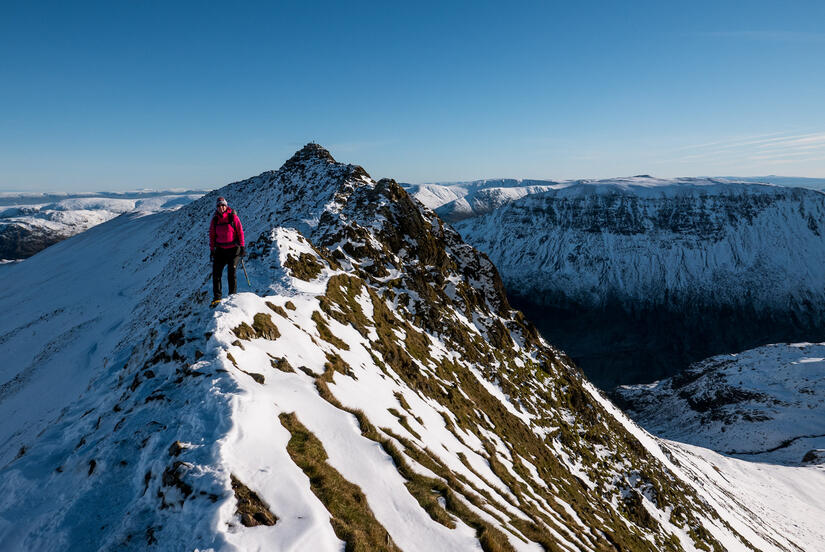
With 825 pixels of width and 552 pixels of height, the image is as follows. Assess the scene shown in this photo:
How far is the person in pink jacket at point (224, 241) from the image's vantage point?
1591cm

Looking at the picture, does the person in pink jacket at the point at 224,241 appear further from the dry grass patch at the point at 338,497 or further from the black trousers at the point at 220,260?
the dry grass patch at the point at 338,497

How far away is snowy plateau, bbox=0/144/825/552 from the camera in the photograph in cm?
700

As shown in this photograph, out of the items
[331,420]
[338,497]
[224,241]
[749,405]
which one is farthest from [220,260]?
[749,405]

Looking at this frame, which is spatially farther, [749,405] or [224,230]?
[749,405]

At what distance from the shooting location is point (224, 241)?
16078 mm

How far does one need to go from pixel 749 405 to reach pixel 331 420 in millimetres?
130669

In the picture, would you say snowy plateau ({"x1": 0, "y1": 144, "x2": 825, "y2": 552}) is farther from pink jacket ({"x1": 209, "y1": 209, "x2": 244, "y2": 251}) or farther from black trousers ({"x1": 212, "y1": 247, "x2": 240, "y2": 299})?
pink jacket ({"x1": 209, "y1": 209, "x2": 244, "y2": 251})

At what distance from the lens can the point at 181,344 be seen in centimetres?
1197

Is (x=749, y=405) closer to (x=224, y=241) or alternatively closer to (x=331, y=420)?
(x=331, y=420)

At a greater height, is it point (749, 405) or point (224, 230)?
point (224, 230)

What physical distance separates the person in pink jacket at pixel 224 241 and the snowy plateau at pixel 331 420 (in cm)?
151

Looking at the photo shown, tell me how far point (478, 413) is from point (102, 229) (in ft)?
464

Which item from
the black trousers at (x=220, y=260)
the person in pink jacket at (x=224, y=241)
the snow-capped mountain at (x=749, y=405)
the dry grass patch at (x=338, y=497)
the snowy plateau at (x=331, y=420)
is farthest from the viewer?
the snow-capped mountain at (x=749, y=405)

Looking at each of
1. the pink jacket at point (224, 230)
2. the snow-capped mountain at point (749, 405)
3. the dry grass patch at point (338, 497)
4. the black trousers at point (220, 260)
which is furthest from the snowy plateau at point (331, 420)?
the snow-capped mountain at point (749, 405)
